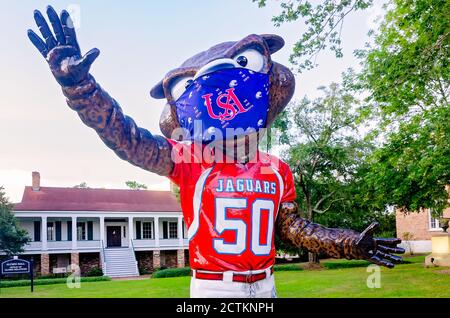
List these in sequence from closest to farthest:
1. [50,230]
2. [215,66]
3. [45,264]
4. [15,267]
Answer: [215,66], [15,267], [45,264], [50,230]

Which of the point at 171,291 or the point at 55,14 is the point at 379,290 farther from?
the point at 55,14

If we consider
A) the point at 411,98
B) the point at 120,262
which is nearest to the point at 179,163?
the point at 411,98

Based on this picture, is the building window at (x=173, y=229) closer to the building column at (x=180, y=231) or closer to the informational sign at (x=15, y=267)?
the building column at (x=180, y=231)

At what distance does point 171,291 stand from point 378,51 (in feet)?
23.5

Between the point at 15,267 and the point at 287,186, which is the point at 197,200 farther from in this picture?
the point at 15,267

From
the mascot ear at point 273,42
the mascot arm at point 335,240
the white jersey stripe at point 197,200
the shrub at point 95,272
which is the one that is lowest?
the shrub at point 95,272

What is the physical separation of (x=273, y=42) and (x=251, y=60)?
309 millimetres

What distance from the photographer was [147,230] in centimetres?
2381

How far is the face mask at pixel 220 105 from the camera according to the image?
236 centimetres

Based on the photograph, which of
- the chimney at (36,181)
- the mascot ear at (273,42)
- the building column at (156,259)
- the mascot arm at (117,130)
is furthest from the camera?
the building column at (156,259)

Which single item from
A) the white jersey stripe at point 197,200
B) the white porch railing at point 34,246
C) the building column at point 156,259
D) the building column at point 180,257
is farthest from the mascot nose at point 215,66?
the building column at point 180,257

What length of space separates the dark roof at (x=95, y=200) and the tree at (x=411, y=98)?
505 inches

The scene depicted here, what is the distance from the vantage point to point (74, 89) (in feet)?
6.38

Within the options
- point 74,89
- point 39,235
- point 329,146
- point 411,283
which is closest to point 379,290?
point 411,283
